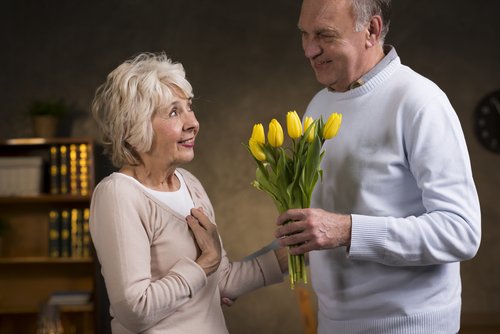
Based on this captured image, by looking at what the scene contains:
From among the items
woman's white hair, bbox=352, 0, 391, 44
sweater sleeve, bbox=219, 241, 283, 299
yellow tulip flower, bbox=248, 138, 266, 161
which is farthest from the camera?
sweater sleeve, bbox=219, 241, 283, 299

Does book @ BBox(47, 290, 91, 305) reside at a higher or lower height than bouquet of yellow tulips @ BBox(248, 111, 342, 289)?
lower

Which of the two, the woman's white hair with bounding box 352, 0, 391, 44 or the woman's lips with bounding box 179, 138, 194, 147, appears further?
the woman's lips with bounding box 179, 138, 194, 147

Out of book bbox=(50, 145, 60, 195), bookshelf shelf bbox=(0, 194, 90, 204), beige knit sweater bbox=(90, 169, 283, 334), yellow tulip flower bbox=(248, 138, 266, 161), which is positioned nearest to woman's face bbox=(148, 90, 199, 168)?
beige knit sweater bbox=(90, 169, 283, 334)

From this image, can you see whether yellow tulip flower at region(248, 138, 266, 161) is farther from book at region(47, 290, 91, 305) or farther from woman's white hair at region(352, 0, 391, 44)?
book at region(47, 290, 91, 305)

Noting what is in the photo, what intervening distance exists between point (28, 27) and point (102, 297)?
235cm

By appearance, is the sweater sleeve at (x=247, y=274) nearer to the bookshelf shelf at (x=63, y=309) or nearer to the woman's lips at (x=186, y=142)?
the woman's lips at (x=186, y=142)

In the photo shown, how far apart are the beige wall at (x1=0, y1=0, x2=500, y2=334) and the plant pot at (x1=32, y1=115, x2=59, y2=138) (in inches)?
13.1

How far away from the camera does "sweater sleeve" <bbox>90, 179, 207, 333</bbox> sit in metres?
1.95

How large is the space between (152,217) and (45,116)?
4.14m

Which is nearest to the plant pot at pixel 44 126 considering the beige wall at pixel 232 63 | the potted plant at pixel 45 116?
the potted plant at pixel 45 116

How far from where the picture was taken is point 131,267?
1949 millimetres

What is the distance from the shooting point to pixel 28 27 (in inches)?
248

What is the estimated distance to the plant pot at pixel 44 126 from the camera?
5918 millimetres

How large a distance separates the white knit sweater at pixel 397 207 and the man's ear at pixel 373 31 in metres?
0.08
